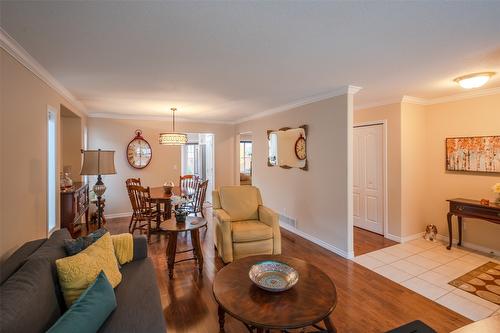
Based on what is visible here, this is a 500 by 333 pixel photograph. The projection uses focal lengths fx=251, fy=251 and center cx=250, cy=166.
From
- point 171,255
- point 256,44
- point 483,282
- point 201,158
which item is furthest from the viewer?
point 201,158

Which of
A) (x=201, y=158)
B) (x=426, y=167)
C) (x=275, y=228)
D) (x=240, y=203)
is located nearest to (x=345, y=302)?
(x=275, y=228)

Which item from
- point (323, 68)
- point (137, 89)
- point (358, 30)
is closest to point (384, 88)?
point (323, 68)

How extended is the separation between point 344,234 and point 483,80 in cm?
251

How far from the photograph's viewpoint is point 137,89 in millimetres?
3590

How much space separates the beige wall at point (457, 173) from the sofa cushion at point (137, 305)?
15.2ft

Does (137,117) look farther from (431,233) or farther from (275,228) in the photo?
(431,233)

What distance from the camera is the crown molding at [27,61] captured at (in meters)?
2.01

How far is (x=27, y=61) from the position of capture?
2410 millimetres

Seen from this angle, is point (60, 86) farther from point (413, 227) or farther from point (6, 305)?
point (413, 227)

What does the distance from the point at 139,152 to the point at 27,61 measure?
364 centimetres

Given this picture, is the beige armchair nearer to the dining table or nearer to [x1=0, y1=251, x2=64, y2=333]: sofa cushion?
the dining table

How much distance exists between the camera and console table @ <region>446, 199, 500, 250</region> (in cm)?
334

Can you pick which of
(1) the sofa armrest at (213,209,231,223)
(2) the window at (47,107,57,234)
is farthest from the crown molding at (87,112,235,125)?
(1) the sofa armrest at (213,209,231,223)

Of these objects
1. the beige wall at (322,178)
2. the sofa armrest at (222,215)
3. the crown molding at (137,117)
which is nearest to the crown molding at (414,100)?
the beige wall at (322,178)
